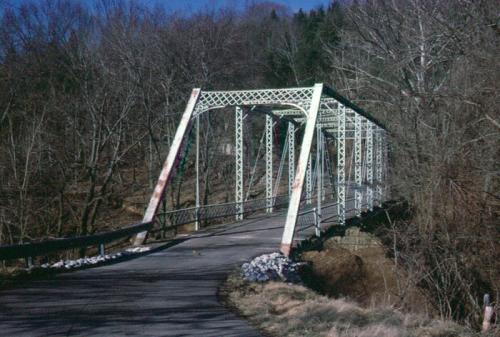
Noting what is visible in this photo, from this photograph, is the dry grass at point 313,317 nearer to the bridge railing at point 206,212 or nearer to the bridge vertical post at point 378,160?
the bridge railing at point 206,212

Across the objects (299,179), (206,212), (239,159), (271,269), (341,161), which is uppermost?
(239,159)

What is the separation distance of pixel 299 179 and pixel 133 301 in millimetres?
7126

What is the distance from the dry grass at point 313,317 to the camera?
314 inches

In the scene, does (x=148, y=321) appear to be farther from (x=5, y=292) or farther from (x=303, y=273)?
(x=303, y=273)

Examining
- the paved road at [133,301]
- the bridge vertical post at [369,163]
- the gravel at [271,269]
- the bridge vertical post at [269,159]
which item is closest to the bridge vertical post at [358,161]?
the bridge vertical post at [369,163]

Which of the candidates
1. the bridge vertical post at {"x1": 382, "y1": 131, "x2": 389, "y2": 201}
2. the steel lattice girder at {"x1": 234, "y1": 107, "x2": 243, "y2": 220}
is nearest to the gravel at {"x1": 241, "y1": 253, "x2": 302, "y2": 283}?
the steel lattice girder at {"x1": 234, "y1": 107, "x2": 243, "y2": 220}

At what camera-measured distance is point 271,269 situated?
13.0 meters

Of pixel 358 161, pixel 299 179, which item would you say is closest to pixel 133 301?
pixel 299 179

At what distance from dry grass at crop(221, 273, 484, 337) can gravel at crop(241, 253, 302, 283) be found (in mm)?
880

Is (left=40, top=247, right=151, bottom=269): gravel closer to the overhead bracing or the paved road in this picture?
the paved road

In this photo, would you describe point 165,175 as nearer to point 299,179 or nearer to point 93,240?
point 299,179

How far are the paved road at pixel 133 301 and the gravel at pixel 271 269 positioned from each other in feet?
1.54

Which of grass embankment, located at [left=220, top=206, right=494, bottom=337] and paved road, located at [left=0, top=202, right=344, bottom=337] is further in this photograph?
grass embankment, located at [left=220, top=206, right=494, bottom=337]

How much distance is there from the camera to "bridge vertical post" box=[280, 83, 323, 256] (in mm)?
15273
